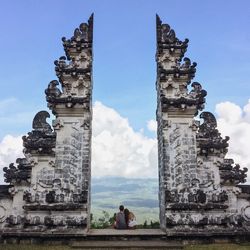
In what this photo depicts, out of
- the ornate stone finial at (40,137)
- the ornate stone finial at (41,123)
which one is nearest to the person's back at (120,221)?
the ornate stone finial at (40,137)

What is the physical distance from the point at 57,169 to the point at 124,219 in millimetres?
3228

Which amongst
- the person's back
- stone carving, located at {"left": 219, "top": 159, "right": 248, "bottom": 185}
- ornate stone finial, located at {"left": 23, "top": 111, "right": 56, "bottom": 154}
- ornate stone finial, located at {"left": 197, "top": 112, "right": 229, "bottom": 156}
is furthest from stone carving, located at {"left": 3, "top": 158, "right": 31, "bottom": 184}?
stone carving, located at {"left": 219, "top": 159, "right": 248, "bottom": 185}

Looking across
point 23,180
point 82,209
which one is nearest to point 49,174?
point 23,180

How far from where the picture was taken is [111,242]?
1159 cm

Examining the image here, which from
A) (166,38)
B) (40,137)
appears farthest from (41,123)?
(166,38)

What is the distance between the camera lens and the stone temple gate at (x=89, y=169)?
12633 mm

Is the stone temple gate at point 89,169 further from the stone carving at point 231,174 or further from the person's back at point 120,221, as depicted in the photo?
the person's back at point 120,221

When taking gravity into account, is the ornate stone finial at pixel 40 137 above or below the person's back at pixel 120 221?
above

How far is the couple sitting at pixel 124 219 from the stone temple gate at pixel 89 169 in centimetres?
136

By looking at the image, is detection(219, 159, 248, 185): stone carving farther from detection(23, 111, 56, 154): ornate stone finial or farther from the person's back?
detection(23, 111, 56, 154): ornate stone finial

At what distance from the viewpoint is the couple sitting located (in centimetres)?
1413

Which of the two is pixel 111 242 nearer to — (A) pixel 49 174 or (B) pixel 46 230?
(B) pixel 46 230

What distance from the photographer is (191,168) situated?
43.5 feet

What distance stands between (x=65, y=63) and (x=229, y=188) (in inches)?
297
